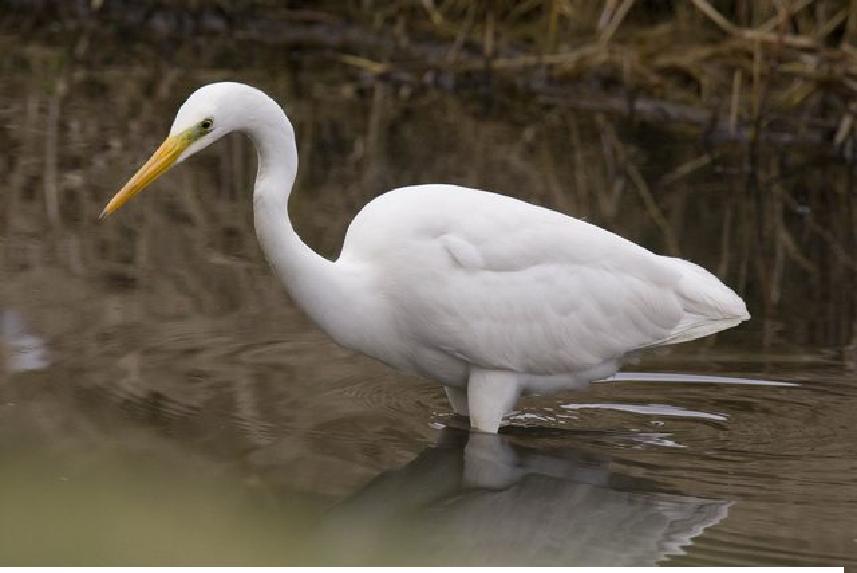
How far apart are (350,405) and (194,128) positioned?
1.15 metres

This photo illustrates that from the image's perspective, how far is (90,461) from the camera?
4859 millimetres

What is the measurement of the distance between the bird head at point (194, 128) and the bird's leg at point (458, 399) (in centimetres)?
114

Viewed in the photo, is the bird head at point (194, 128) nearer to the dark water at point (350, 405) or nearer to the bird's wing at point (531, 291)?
the bird's wing at point (531, 291)

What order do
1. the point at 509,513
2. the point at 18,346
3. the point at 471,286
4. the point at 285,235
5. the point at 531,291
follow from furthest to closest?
the point at 18,346 → the point at 531,291 → the point at 471,286 → the point at 285,235 → the point at 509,513

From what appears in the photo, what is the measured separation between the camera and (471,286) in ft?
16.8

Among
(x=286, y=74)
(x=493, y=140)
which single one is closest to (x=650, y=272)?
(x=493, y=140)

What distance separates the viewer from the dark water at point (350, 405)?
4480mm

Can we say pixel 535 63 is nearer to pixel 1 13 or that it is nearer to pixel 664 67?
pixel 664 67

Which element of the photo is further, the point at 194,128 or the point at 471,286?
the point at 471,286

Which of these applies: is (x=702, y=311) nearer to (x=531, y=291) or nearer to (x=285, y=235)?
(x=531, y=291)

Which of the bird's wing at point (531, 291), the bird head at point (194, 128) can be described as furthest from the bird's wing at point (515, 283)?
the bird head at point (194, 128)

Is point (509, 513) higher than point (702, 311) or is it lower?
lower

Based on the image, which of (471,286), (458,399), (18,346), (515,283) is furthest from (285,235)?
(18,346)

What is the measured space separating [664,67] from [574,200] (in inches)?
98.1
